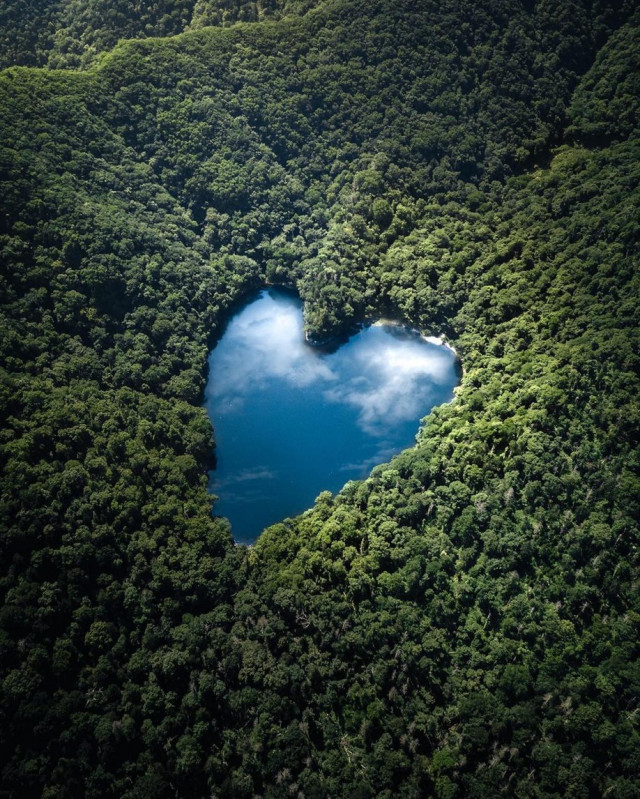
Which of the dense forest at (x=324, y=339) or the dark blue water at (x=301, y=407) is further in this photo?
the dark blue water at (x=301, y=407)

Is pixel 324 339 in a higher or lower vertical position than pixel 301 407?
higher

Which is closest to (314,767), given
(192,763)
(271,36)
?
(192,763)

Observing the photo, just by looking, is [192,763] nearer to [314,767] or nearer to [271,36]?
[314,767]

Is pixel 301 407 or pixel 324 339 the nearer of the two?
pixel 301 407

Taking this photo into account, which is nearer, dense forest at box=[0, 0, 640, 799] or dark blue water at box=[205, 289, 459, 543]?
dense forest at box=[0, 0, 640, 799]
